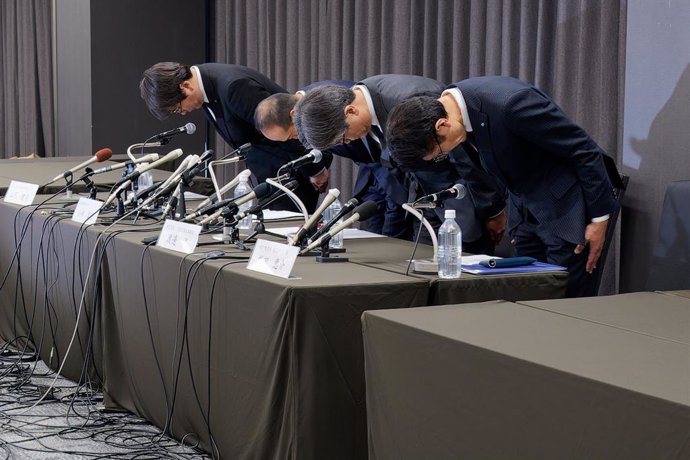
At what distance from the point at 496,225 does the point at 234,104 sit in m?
1.21

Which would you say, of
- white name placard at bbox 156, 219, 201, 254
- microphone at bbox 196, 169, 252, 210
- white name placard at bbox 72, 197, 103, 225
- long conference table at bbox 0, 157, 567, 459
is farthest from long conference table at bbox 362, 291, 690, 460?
white name placard at bbox 72, 197, 103, 225

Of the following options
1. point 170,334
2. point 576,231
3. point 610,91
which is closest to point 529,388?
point 576,231

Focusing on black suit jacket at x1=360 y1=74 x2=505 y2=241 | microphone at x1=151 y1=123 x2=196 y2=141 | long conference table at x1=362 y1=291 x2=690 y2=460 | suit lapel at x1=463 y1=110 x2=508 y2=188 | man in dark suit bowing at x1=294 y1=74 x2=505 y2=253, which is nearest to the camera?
long conference table at x1=362 y1=291 x2=690 y2=460

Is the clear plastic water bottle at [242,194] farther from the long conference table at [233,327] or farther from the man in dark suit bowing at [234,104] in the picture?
the man in dark suit bowing at [234,104]

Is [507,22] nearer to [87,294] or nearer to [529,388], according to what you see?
[87,294]

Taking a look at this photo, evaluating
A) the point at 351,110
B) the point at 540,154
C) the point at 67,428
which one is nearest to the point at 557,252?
the point at 540,154

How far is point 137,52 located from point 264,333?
184 inches

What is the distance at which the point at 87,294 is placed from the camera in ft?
10.1

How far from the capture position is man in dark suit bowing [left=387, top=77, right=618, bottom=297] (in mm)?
2400

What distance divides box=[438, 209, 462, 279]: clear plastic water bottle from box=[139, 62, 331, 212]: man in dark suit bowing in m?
1.35

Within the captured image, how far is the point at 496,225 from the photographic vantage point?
10.1 feet

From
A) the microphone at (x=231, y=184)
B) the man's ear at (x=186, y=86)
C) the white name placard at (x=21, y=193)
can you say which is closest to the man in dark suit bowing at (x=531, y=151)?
the microphone at (x=231, y=184)

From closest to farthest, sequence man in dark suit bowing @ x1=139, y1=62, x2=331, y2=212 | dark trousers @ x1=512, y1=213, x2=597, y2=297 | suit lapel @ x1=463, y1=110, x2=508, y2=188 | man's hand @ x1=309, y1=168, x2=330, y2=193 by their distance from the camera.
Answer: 1. suit lapel @ x1=463, y1=110, x2=508, y2=188
2. dark trousers @ x1=512, y1=213, x2=597, y2=297
3. man in dark suit bowing @ x1=139, y1=62, x2=331, y2=212
4. man's hand @ x1=309, y1=168, x2=330, y2=193

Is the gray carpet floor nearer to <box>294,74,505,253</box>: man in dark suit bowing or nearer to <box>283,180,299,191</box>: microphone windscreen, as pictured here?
<box>283,180,299,191</box>: microphone windscreen
